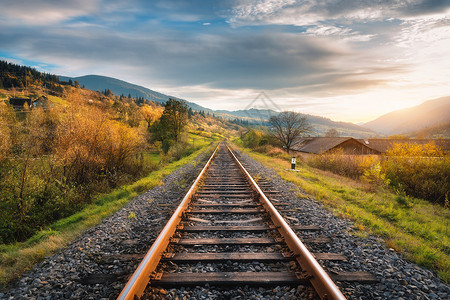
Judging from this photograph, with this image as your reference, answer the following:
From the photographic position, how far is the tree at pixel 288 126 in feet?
113

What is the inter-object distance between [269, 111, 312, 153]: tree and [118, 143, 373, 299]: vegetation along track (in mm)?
31896

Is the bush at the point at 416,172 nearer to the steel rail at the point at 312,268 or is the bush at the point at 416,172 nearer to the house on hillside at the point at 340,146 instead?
the steel rail at the point at 312,268

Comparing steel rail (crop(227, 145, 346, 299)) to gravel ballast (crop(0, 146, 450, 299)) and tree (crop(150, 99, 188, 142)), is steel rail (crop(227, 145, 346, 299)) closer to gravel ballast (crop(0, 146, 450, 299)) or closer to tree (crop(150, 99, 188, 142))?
gravel ballast (crop(0, 146, 450, 299))

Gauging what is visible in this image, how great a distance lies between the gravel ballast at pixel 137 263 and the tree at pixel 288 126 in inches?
1252

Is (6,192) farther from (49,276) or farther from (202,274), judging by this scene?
(202,274)

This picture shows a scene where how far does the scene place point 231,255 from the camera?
295 centimetres

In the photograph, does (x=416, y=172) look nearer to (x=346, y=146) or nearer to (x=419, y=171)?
(x=419, y=171)

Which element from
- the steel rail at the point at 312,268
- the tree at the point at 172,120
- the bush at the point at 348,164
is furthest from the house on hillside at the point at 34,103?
the bush at the point at 348,164

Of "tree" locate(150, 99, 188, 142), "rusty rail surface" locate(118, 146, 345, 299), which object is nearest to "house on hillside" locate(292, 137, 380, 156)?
"tree" locate(150, 99, 188, 142)

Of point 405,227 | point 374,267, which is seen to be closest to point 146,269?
point 374,267

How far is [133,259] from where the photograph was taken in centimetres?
296

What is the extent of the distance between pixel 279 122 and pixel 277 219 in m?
33.4

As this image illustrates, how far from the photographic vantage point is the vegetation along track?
2395mm

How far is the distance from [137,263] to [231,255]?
130cm
